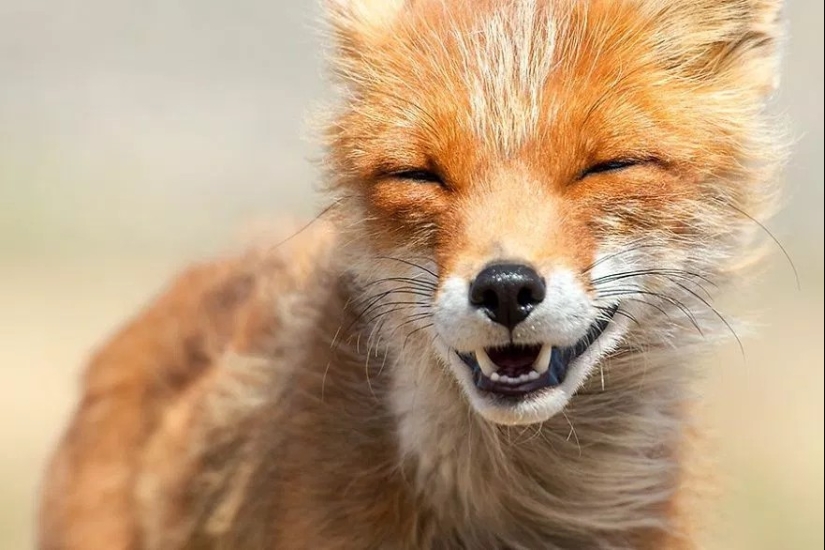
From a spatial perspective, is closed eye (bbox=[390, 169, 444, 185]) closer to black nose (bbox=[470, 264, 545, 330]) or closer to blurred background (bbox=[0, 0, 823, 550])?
black nose (bbox=[470, 264, 545, 330])

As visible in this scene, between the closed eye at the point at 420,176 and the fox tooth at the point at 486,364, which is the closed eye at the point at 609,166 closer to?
the closed eye at the point at 420,176

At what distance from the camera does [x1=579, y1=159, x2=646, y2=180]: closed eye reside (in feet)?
13.2

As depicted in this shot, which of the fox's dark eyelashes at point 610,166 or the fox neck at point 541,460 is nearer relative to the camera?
the fox's dark eyelashes at point 610,166

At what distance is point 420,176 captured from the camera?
419cm

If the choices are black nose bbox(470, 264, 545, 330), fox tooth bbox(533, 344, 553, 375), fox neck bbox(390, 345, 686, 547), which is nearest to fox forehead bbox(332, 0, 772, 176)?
black nose bbox(470, 264, 545, 330)

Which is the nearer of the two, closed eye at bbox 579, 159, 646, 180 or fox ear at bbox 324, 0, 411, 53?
closed eye at bbox 579, 159, 646, 180

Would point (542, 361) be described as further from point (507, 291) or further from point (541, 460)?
point (541, 460)

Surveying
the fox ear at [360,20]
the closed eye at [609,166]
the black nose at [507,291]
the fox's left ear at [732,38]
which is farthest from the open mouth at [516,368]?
the fox ear at [360,20]

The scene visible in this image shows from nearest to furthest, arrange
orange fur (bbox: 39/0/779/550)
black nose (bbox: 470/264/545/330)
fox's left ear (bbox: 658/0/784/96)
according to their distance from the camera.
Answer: black nose (bbox: 470/264/545/330) → orange fur (bbox: 39/0/779/550) → fox's left ear (bbox: 658/0/784/96)

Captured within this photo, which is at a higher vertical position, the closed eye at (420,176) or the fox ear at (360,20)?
the fox ear at (360,20)

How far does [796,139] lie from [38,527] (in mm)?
4175

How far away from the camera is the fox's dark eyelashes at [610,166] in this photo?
13.2ft

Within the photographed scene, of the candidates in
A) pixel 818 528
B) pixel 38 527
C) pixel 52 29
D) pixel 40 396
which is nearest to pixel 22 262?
pixel 40 396

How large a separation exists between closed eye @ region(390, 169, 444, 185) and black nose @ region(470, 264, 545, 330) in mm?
535
